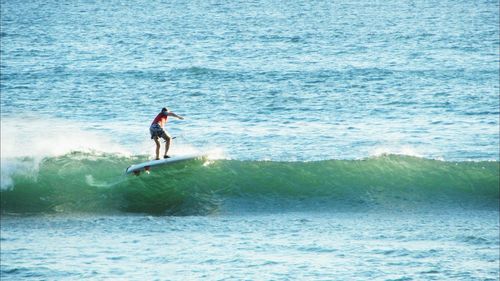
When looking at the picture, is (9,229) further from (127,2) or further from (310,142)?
(127,2)

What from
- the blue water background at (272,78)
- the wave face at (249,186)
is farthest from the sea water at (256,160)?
the blue water background at (272,78)

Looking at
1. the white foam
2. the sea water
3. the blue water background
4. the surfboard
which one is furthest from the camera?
the blue water background

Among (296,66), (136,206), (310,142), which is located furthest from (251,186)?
(296,66)

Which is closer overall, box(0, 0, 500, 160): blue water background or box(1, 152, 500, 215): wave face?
box(1, 152, 500, 215): wave face

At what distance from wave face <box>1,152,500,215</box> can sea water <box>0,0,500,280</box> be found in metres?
0.05

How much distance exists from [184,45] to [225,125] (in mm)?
25537

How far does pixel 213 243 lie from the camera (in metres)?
15.7

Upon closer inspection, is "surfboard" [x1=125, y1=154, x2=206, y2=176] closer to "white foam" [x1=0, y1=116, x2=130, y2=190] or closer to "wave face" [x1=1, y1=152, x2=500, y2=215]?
"wave face" [x1=1, y1=152, x2=500, y2=215]

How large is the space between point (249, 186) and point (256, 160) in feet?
5.66

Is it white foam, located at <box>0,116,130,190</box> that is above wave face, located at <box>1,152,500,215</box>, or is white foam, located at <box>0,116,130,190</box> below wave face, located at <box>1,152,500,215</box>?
above

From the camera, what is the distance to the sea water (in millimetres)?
14719

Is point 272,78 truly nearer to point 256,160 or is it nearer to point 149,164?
point 256,160

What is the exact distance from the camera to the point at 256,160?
74.6 feet

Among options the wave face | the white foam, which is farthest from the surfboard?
the white foam
